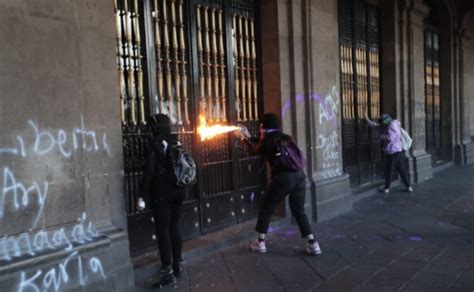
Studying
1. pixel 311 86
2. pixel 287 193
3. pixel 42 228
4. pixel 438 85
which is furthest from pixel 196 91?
pixel 438 85

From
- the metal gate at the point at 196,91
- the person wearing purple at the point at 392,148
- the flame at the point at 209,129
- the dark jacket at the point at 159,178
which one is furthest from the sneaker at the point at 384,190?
the dark jacket at the point at 159,178

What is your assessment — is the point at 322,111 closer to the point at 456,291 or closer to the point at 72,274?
the point at 456,291

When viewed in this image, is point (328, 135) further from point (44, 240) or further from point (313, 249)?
point (44, 240)

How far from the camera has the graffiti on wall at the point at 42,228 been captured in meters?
3.72

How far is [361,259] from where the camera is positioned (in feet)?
18.0

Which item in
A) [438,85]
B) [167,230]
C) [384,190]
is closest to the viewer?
[167,230]

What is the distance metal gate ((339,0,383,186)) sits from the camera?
981 cm

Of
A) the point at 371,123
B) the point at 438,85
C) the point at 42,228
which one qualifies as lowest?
the point at 42,228

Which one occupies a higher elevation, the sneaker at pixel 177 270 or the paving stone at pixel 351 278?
the sneaker at pixel 177 270

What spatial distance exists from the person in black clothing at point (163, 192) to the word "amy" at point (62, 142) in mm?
506

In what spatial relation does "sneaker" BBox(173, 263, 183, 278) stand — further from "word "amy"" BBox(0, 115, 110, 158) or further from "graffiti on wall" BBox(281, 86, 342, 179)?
"graffiti on wall" BBox(281, 86, 342, 179)

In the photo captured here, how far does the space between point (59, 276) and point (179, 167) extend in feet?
4.89

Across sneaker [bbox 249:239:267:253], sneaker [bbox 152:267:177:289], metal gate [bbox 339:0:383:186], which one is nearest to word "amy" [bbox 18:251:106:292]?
sneaker [bbox 152:267:177:289]

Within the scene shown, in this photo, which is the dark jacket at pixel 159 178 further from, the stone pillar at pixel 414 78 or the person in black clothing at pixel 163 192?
Result: the stone pillar at pixel 414 78
